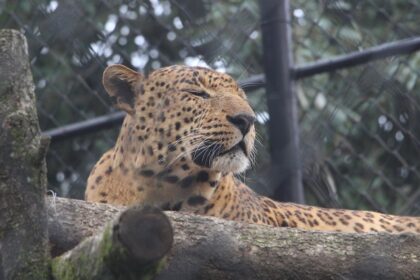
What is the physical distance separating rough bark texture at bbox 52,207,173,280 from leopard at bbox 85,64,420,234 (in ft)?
6.01

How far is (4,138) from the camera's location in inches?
98.9

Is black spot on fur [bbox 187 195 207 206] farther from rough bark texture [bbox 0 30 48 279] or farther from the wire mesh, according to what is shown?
rough bark texture [bbox 0 30 48 279]

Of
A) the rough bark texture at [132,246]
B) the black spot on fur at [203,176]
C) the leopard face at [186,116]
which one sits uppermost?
the leopard face at [186,116]

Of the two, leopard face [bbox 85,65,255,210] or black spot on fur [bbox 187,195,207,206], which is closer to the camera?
leopard face [bbox 85,65,255,210]

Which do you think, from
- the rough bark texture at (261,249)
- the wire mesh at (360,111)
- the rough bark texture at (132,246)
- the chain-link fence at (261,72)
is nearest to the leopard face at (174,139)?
the chain-link fence at (261,72)

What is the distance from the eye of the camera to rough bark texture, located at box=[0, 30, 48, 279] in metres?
2.47

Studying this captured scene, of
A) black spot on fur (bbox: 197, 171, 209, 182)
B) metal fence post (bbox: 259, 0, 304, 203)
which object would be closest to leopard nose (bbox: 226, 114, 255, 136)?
black spot on fur (bbox: 197, 171, 209, 182)

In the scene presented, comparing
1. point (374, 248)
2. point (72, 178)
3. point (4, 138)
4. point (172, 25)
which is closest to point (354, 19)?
point (172, 25)

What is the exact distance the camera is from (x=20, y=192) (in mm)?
2486

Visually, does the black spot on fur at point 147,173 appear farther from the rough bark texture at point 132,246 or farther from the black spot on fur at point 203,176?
the rough bark texture at point 132,246

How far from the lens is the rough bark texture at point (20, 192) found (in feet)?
8.11

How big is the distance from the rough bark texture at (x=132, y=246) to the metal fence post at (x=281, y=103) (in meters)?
2.64

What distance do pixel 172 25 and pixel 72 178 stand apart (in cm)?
100

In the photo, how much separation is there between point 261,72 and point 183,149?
1426 millimetres
